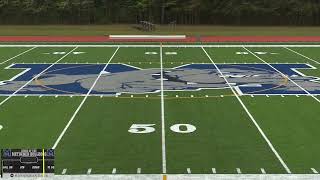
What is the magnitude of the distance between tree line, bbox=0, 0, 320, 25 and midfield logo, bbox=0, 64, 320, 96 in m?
41.3

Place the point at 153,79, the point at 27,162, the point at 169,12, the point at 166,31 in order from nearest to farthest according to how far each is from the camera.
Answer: the point at 27,162 → the point at 153,79 → the point at 166,31 → the point at 169,12

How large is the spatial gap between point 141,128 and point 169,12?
54804 millimetres

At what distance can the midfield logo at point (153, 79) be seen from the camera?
20.5m

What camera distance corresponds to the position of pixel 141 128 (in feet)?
47.8

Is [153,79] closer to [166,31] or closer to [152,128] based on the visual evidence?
[152,128]

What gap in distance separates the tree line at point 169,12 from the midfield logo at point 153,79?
135 feet

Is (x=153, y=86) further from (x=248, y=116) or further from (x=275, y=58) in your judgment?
(x=275, y=58)

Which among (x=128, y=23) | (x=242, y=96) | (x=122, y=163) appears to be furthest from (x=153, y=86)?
(x=128, y=23)

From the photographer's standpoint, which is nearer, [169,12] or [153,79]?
[153,79]

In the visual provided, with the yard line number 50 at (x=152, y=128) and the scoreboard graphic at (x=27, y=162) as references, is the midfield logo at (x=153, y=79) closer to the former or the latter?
the yard line number 50 at (x=152, y=128)
